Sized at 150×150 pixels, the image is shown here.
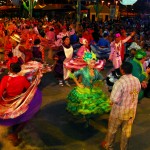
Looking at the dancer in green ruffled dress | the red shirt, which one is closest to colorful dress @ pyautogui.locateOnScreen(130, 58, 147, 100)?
the dancer in green ruffled dress

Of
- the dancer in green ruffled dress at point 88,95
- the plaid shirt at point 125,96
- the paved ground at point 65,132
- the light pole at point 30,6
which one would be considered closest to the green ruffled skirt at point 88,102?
the dancer in green ruffled dress at point 88,95

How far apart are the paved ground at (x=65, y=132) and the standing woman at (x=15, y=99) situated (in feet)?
2.13

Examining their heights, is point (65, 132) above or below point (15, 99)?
below

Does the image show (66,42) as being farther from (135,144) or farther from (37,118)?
(135,144)

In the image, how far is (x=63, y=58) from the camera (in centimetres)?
1049

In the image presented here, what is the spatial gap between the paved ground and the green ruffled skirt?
543 millimetres

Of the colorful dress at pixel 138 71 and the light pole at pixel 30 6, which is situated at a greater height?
the light pole at pixel 30 6

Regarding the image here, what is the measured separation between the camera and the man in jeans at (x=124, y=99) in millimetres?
5242

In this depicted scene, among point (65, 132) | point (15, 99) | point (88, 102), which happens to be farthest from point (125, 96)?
point (65, 132)

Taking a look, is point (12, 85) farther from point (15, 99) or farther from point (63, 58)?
point (63, 58)

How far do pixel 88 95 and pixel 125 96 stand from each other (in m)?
1.45

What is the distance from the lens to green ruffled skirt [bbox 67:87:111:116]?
6535 mm

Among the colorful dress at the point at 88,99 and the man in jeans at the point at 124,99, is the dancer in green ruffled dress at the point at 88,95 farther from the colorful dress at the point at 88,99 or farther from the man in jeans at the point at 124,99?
A: the man in jeans at the point at 124,99

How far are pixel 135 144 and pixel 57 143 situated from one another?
1.56 meters
